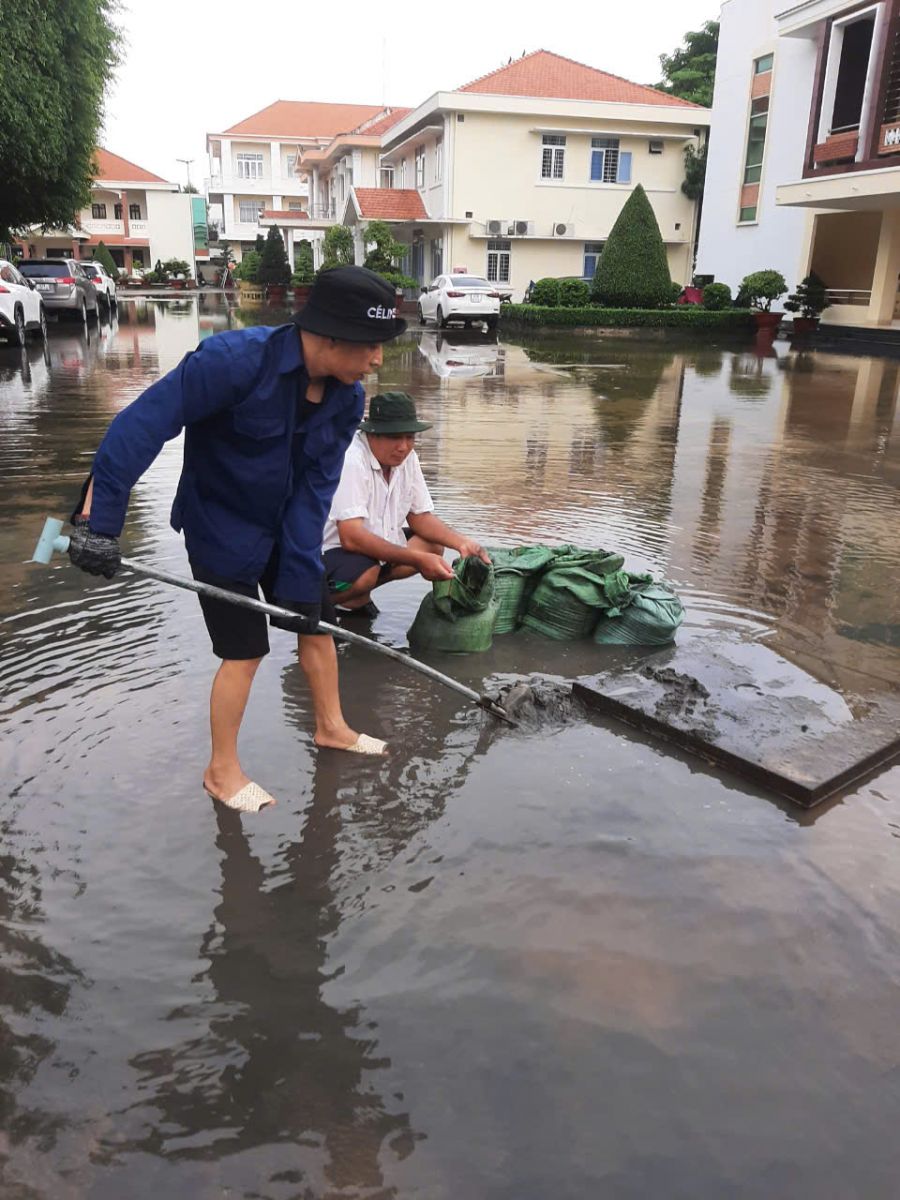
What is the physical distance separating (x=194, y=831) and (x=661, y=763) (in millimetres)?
1513

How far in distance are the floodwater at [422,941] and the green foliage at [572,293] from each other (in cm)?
2108

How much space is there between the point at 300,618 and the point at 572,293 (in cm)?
2320

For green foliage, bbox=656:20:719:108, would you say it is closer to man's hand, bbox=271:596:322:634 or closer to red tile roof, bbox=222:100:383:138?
red tile roof, bbox=222:100:383:138

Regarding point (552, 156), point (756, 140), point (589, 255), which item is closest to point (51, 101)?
point (756, 140)

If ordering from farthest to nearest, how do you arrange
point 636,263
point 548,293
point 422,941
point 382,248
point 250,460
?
1. point 382,248
2. point 548,293
3. point 636,263
4. point 250,460
5. point 422,941

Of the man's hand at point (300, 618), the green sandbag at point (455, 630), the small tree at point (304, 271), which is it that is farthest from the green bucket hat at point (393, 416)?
the small tree at point (304, 271)

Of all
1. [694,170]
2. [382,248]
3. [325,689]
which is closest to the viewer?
[325,689]

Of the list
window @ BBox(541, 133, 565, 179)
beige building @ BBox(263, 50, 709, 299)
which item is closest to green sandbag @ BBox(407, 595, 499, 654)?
beige building @ BBox(263, 50, 709, 299)

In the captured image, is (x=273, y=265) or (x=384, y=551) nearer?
(x=384, y=551)

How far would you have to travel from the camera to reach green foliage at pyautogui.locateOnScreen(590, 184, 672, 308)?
2417 cm

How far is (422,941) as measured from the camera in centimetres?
242

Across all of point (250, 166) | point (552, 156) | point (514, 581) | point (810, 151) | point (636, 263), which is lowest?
point (514, 581)

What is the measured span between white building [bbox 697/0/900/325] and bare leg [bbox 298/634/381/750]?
19.9 meters

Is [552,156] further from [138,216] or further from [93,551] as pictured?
[138,216]
